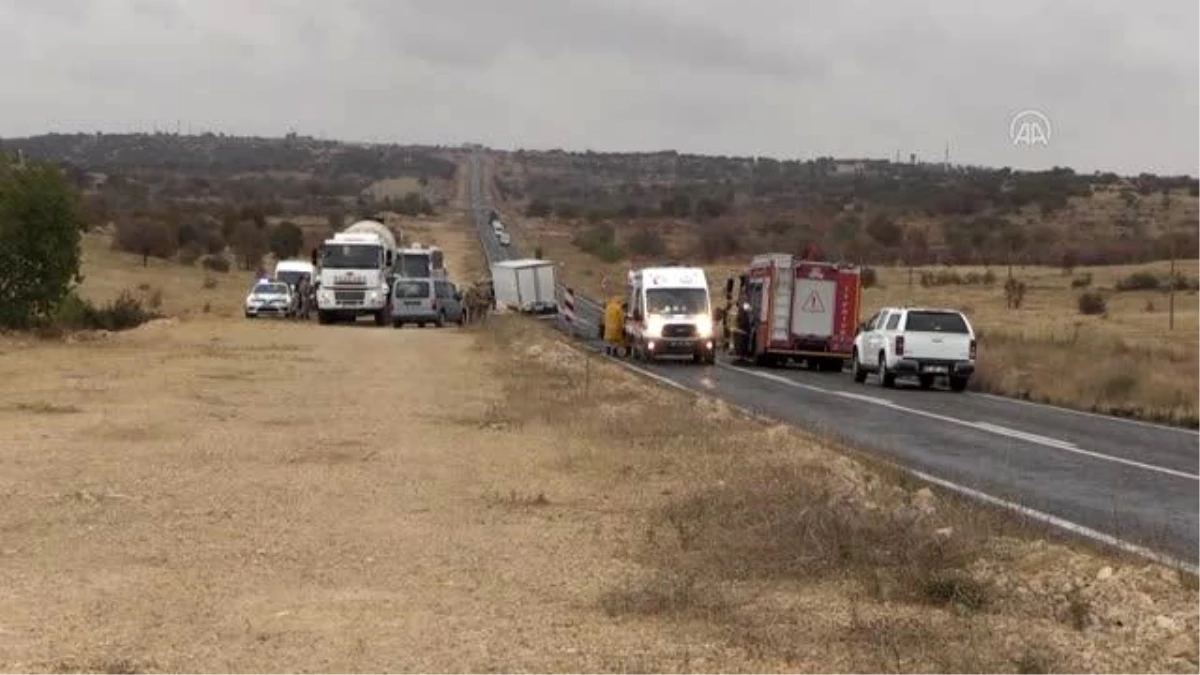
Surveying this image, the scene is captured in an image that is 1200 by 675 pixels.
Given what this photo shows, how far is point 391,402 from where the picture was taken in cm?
2375

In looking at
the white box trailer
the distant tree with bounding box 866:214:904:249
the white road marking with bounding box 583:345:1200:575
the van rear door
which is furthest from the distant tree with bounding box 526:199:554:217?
the white road marking with bounding box 583:345:1200:575

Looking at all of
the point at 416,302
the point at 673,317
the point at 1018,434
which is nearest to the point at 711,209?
the point at 416,302

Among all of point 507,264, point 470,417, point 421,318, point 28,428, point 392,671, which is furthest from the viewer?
point 507,264

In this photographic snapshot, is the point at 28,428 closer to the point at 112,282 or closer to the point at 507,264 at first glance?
the point at 507,264

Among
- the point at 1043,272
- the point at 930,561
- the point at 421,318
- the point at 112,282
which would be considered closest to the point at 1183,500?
the point at 930,561

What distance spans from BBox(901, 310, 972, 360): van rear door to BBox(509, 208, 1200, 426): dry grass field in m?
1.52

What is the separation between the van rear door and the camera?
110 feet

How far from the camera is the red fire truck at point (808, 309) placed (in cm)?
4116

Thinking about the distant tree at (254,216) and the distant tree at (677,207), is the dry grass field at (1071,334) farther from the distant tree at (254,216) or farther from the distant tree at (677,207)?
the distant tree at (677,207)

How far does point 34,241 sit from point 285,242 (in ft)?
201

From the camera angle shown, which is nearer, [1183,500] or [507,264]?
[1183,500]

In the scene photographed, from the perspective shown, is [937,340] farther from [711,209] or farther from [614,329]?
[711,209]

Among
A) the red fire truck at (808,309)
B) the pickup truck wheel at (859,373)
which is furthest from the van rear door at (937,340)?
the red fire truck at (808,309)

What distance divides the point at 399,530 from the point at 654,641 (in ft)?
13.5
